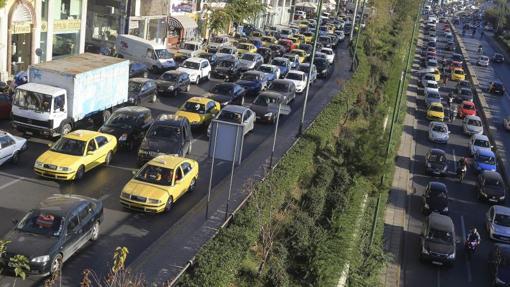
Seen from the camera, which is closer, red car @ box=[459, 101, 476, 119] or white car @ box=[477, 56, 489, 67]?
red car @ box=[459, 101, 476, 119]

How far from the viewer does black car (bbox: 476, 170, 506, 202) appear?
3225 cm

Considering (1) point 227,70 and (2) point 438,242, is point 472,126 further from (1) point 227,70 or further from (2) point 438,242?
(2) point 438,242

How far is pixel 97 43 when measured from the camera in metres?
52.0

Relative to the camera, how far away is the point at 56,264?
15.7 m

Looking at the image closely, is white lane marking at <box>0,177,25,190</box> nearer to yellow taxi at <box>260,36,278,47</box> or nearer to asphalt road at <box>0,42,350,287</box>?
asphalt road at <box>0,42,350,287</box>

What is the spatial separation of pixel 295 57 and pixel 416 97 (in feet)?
38.8

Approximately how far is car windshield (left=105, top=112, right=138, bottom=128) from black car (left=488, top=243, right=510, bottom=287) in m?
15.4

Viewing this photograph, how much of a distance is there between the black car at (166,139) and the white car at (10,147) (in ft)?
14.2

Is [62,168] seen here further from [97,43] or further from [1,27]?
[97,43]

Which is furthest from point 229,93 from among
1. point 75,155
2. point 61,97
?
point 75,155

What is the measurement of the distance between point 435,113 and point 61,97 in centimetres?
3019

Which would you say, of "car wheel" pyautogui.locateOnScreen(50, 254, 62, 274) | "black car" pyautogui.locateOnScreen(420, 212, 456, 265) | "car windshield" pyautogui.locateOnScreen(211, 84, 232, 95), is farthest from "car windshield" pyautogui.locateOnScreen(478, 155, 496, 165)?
"car wheel" pyautogui.locateOnScreen(50, 254, 62, 274)

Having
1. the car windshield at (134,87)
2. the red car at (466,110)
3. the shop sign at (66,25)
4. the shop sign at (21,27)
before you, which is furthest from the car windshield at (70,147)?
the red car at (466,110)

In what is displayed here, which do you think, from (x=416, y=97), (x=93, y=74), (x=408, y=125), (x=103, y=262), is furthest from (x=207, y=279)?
(x=416, y=97)
